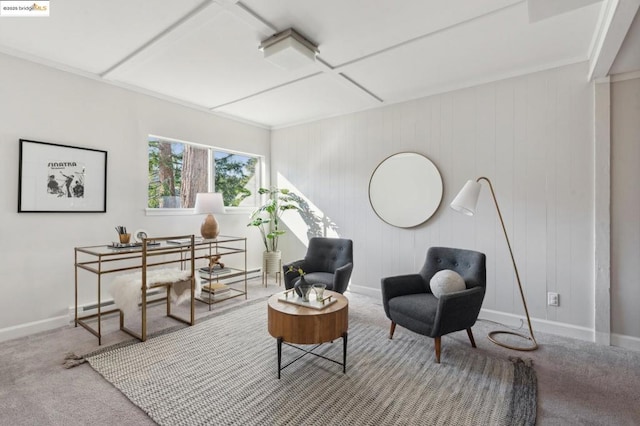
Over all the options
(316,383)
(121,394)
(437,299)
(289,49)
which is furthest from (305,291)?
(289,49)

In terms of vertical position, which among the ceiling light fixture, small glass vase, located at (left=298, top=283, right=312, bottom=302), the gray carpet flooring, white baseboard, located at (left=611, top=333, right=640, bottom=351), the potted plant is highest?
the ceiling light fixture

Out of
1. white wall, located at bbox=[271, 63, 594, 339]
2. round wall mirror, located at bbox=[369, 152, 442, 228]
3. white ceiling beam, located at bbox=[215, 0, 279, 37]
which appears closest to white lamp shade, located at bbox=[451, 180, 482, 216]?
white wall, located at bbox=[271, 63, 594, 339]

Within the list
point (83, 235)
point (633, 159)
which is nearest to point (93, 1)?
point (83, 235)

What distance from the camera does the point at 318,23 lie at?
90.9 inches

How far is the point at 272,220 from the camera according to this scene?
5.10 m

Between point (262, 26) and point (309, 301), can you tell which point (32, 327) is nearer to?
point (309, 301)

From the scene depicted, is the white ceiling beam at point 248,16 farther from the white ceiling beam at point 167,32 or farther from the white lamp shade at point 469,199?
the white lamp shade at point 469,199

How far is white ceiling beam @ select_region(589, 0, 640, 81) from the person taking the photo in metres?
1.85

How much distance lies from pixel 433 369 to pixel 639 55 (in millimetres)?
2932

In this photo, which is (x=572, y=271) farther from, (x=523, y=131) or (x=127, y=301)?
(x=127, y=301)

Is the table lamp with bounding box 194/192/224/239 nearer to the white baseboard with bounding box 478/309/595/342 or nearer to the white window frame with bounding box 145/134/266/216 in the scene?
the white window frame with bounding box 145/134/266/216

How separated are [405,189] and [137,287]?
3058mm
